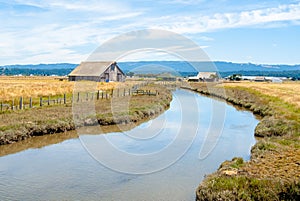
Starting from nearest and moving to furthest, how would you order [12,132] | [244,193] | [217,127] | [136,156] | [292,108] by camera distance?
[244,193]
[136,156]
[12,132]
[217,127]
[292,108]

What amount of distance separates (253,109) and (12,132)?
23544mm

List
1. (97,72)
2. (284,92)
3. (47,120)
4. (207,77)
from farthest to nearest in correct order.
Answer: (207,77)
(97,72)
(284,92)
(47,120)

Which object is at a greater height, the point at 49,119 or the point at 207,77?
the point at 207,77

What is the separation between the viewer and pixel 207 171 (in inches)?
509

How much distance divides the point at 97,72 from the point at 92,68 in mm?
2982

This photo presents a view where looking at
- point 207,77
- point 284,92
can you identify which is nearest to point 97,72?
point 284,92

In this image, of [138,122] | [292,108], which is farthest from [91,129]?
[292,108]

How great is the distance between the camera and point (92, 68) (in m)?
66.1

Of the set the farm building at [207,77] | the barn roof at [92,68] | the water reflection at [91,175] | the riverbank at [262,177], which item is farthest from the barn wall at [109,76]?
the riverbank at [262,177]

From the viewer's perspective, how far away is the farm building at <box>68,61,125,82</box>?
6356cm

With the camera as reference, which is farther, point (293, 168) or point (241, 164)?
point (241, 164)

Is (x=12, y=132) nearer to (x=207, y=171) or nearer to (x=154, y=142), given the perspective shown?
(x=154, y=142)

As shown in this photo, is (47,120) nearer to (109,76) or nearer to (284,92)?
(284,92)

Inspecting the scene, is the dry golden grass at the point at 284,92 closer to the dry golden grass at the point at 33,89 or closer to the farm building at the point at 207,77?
the dry golden grass at the point at 33,89
